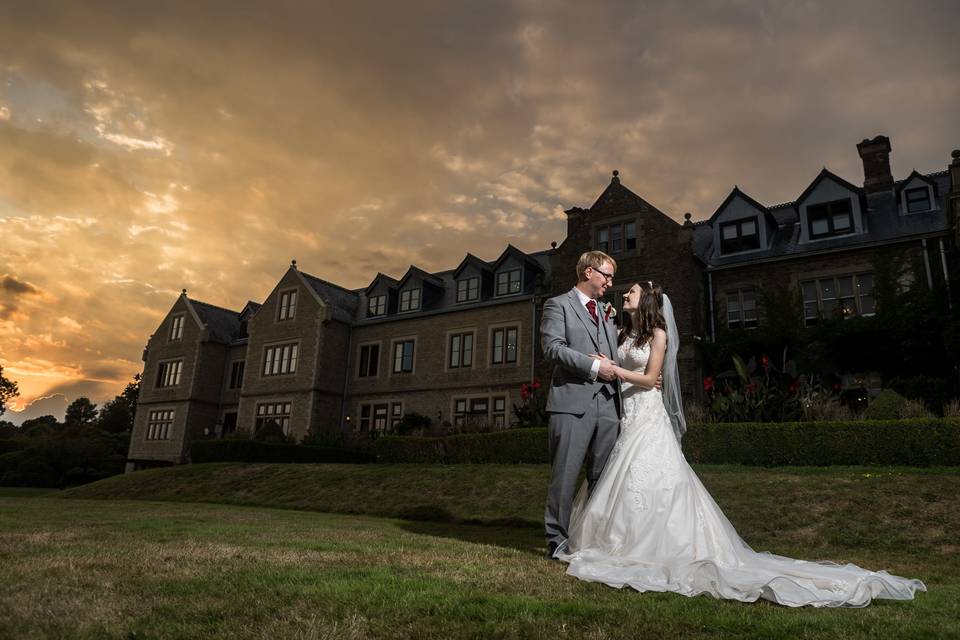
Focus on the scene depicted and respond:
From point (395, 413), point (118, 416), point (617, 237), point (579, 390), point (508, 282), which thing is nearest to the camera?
point (579, 390)

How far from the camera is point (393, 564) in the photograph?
180 inches

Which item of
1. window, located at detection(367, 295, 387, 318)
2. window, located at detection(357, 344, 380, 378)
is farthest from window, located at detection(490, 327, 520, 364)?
window, located at detection(367, 295, 387, 318)

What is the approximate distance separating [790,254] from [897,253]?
330cm

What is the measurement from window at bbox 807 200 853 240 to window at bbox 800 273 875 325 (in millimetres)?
1889

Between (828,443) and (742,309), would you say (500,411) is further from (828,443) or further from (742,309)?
(828,443)

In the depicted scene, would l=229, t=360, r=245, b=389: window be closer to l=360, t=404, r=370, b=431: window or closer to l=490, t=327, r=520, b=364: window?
l=360, t=404, r=370, b=431: window

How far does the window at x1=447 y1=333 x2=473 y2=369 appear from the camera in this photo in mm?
30172

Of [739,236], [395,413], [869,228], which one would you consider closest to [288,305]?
[395,413]

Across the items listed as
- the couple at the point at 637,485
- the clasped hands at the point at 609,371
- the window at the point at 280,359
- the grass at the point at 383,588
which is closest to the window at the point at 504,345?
the window at the point at 280,359

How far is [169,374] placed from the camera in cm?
3922

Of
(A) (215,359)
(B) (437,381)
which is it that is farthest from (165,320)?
(B) (437,381)

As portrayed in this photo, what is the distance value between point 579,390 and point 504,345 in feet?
76.4

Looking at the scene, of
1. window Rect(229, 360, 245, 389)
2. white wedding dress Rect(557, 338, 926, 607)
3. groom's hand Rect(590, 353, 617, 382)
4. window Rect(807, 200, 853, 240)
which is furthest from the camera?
window Rect(229, 360, 245, 389)

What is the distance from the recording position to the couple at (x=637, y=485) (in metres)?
4.09
